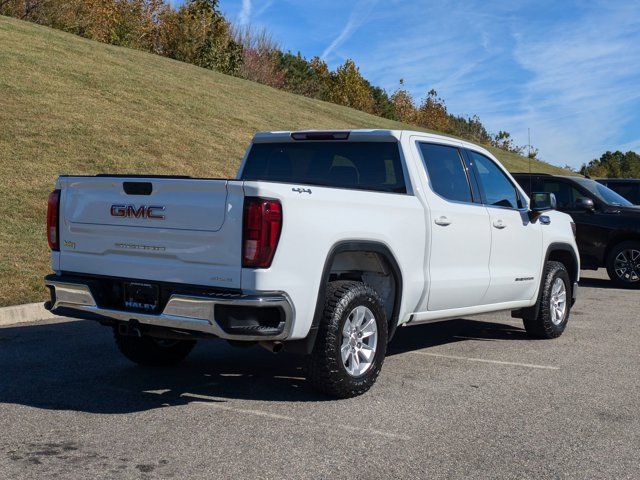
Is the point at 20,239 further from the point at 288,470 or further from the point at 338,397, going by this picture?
the point at 288,470

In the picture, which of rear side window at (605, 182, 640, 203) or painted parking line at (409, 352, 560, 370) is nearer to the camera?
painted parking line at (409, 352, 560, 370)

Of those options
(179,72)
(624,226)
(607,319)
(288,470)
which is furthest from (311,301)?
(179,72)

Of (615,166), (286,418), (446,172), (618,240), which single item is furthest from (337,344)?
(615,166)

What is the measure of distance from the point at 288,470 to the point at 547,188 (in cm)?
1121

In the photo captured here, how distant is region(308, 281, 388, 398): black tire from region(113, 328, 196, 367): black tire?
1662 millimetres

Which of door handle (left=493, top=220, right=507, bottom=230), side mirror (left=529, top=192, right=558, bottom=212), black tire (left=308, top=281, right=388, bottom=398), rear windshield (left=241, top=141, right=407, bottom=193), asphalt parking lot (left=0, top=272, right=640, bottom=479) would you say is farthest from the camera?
side mirror (left=529, top=192, right=558, bottom=212)

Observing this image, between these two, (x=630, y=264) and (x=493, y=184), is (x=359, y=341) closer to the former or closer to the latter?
(x=493, y=184)

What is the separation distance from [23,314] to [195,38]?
37794 mm

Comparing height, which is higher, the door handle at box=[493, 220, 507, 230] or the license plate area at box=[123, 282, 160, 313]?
the door handle at box=[493, 220, 507, 230]

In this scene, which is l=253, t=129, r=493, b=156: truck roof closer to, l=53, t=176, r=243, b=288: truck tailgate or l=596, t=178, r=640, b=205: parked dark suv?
l=53, t=176, r=243, b=288: truck tailgate

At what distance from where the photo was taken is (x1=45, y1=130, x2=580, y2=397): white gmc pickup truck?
5.20 metres

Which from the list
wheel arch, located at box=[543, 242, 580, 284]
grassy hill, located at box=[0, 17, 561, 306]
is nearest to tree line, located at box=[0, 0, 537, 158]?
grassy hill, located at box=[0, 17, 561, 306]

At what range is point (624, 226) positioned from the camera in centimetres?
1388

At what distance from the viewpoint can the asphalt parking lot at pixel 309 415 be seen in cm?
449
